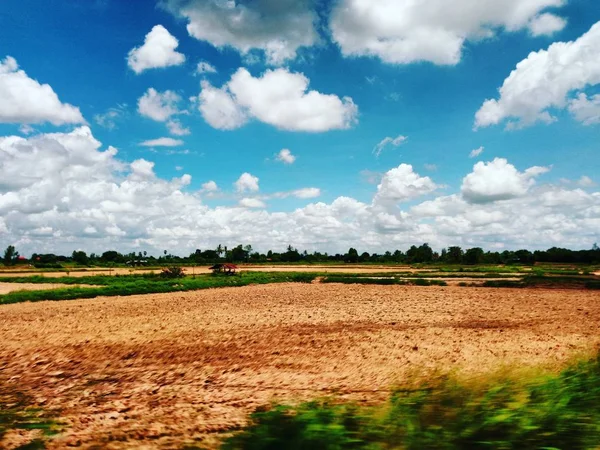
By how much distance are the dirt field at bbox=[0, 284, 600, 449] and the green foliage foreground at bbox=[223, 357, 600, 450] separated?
1.61 meters

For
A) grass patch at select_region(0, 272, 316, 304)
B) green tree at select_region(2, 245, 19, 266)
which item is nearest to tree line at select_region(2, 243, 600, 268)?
green tree at select_region(2, 245, 19, 266)

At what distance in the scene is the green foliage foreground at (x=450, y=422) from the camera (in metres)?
4.23

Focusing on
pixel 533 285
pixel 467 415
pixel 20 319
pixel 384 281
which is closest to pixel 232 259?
pixel 384 281

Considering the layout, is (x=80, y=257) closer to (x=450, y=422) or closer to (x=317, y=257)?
(x=317, y=257)

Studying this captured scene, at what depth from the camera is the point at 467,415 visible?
4750mm

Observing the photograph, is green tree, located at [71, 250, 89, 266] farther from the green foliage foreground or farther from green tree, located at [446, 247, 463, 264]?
the green foliage foreground

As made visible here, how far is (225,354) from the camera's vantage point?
14211mm

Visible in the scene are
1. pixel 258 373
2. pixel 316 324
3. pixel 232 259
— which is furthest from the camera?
pixel 232 259

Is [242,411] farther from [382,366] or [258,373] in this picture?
[382,366]

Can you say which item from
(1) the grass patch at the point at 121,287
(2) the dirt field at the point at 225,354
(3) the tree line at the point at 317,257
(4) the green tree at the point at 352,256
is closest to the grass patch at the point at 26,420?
(2) the dirt field at the point at 225,354

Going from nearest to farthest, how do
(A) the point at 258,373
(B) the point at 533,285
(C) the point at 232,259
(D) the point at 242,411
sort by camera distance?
(D) the point at 242,411 < (A) the point at 258,373 < (B) the point at 533,285 < (C) the point at 232,259

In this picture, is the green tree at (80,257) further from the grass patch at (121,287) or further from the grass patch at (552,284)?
the grass patch at (552,284)

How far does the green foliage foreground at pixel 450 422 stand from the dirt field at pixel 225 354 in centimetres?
161

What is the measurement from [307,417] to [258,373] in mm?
7434
